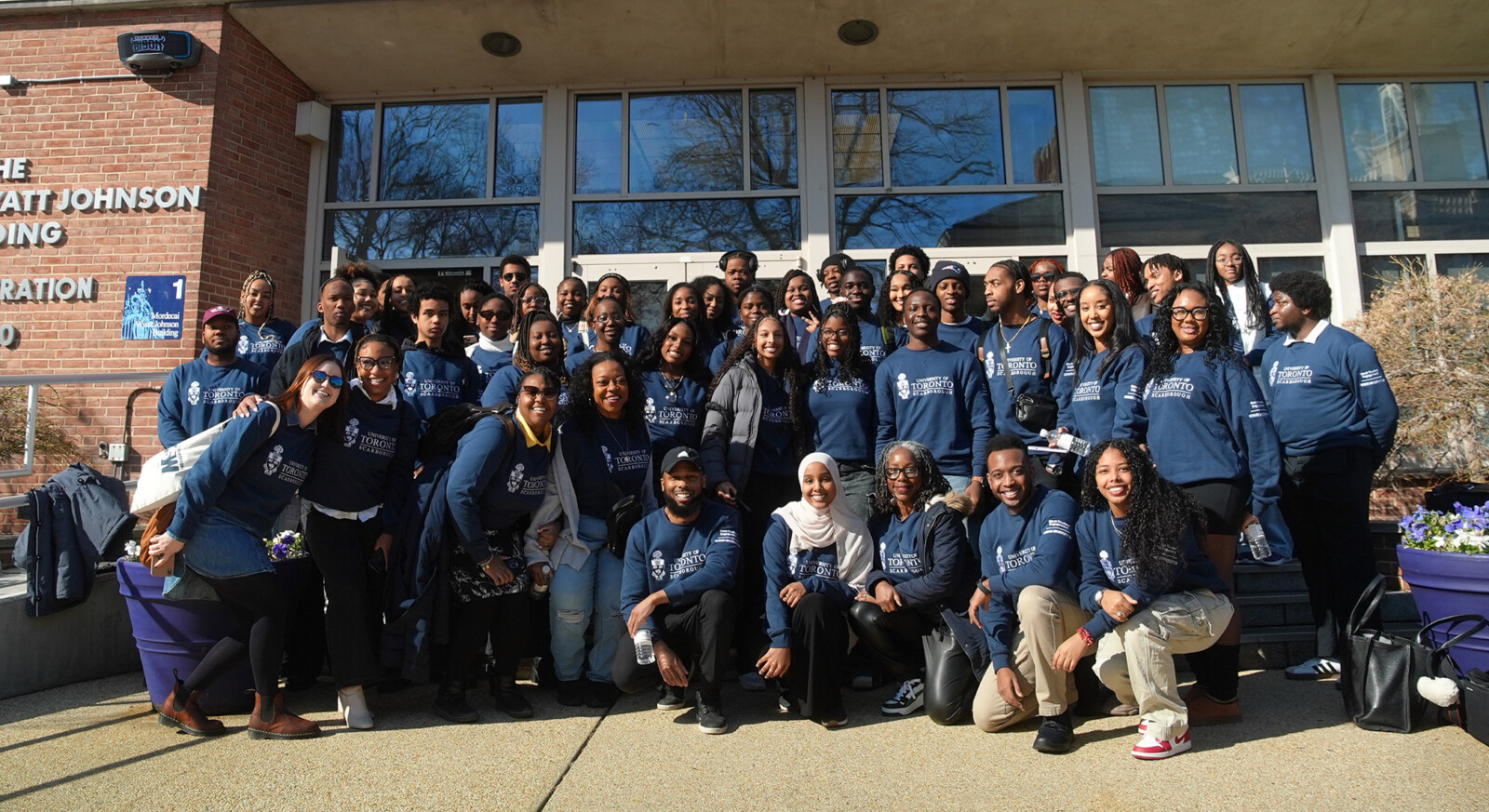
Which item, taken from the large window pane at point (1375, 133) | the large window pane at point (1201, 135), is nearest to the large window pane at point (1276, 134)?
the large window pane at point (1201, 135)

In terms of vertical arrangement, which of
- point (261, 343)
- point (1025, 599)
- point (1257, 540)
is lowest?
point (1025, 599)

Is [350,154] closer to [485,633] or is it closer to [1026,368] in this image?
[485,633]

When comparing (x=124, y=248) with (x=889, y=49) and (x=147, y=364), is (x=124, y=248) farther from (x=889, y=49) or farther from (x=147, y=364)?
(x=889, y=49)

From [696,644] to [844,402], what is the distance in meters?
1.52

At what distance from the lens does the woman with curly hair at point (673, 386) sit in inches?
194

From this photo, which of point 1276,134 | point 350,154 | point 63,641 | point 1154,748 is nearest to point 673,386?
point 1154,748

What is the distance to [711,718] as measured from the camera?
12.8ft

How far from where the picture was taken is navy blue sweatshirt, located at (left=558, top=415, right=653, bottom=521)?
4.56 meters

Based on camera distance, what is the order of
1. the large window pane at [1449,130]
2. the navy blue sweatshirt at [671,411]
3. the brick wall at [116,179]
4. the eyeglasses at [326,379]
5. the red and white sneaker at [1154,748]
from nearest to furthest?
the red and white sneaker at [1154,748], the eyeglasses at [326,379], the navy blue sweatshirt at [671,411], the brick wall at [116,179], the large window pane at [1449,130]

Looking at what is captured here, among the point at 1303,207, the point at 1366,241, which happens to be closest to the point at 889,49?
the point at 1303,207

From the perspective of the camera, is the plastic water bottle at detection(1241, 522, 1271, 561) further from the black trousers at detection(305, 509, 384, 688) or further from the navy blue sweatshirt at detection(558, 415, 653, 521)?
the black trousers at detection(305, 509, 384, 688)

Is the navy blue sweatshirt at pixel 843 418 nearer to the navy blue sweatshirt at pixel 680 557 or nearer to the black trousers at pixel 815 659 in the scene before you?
the navy blue sweatshirt at pixel 680 557

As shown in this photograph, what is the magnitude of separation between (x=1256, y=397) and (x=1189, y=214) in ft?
18.8

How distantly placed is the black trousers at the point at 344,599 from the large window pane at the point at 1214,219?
25.4 feet
